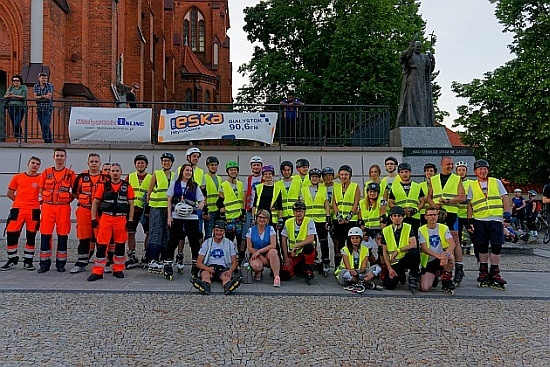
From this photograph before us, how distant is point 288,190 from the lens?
30.2 ft

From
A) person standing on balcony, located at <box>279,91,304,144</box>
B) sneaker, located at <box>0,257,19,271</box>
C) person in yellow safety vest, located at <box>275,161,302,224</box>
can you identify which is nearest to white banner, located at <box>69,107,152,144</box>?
person standing on balcony, located at <box>279,91,304,144</box>

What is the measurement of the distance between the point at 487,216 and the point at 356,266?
7.08 feet

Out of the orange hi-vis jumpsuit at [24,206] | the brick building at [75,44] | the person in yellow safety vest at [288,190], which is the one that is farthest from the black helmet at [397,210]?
the brick building at [75,44]

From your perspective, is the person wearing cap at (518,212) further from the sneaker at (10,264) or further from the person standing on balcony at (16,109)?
the sneaker at (10,264)

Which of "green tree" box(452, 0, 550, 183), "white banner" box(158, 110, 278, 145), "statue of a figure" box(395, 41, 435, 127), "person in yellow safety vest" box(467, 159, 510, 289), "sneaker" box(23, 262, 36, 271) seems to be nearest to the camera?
"person in yellow safety vest" box(467, 159, 510, 289)

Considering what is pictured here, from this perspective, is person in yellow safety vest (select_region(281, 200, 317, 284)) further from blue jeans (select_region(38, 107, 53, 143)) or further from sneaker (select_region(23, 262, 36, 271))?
blue jeans (select_region(38, 107, 53, 143))

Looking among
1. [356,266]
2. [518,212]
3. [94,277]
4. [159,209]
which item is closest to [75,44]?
[159,209]

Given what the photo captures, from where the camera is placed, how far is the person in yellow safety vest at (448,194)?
8734 mm

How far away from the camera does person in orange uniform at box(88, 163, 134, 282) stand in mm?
8547

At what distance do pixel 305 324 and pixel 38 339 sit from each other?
2.74 meters

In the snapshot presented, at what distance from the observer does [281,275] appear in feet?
28.8

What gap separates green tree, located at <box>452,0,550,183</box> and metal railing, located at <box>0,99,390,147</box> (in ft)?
46.6

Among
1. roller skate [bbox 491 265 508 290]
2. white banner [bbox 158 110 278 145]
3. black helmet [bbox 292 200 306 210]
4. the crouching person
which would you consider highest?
white banner [bbox 158 110 278 145]

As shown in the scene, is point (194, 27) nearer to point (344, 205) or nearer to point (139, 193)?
point (139, 193)
